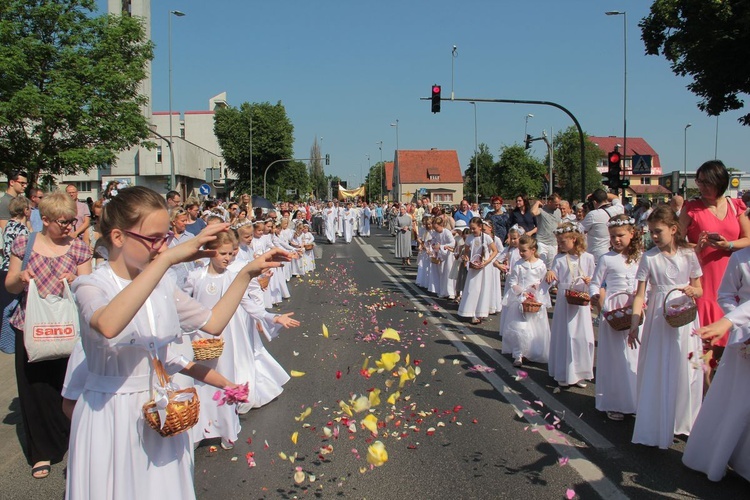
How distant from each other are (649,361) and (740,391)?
0.89 meters

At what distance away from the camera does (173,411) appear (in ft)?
9.13

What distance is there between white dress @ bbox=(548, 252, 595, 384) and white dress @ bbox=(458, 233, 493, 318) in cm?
403

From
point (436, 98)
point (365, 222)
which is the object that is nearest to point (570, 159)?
point (365, 222)

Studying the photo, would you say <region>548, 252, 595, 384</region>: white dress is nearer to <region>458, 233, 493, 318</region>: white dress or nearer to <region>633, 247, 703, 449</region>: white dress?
<region>633, 247, 703, 449</region>: white dress

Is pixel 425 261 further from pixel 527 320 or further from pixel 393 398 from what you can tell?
pixel 393 398

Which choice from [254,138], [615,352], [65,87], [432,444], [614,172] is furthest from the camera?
[254,138]

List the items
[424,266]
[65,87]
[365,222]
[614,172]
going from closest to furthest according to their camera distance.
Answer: [424,266] → [614,172] → [65,87] → [365,222]

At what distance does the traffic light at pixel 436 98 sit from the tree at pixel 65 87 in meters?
12.2

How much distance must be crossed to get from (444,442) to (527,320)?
10.8 feet

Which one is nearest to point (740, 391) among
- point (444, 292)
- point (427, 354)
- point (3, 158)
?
point (427, 354)

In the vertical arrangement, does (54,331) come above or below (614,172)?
below

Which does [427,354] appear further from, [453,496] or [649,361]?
[453,496]

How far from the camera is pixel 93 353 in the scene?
9.34 ft

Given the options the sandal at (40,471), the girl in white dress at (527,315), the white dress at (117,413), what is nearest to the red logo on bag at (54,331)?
the sandal at (40,471)
